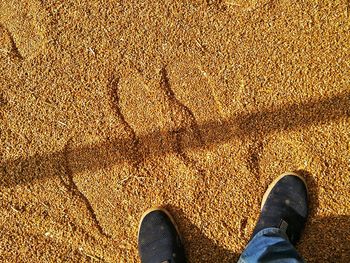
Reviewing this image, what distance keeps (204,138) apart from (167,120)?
217mm

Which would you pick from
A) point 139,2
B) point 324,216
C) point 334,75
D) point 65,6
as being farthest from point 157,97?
point 324,216

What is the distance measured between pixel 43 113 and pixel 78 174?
1.25ft

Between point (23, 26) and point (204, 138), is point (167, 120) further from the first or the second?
point (23, 26)

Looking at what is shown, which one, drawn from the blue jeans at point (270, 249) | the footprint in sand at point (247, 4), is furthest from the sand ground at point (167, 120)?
the blue jeans at point (270, 249)

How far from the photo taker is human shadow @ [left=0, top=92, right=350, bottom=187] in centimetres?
220

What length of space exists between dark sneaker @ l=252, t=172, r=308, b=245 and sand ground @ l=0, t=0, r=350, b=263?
4 centimetres

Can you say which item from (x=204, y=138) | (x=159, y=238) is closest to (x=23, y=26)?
(x=204, y=138)

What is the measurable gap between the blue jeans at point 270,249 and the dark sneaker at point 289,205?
0.05 meters

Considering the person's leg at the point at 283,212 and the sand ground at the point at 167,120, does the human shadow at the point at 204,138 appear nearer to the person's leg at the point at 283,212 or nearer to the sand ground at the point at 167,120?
the sand ground at the point at 167,120

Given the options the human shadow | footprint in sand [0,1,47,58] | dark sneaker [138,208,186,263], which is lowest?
dark sneaker [138,208,186,263]

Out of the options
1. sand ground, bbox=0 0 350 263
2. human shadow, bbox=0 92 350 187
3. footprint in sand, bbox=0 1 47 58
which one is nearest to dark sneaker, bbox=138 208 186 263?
sand ground, bbox=0 0 350 263

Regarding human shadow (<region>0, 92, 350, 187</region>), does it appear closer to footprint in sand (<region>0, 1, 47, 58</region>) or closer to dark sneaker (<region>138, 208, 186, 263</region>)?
dark sneaker (<region>138, 208, 186, 263</region>)

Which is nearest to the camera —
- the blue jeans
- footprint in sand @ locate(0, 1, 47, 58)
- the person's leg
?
the blue jeans

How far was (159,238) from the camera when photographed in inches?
91.0
